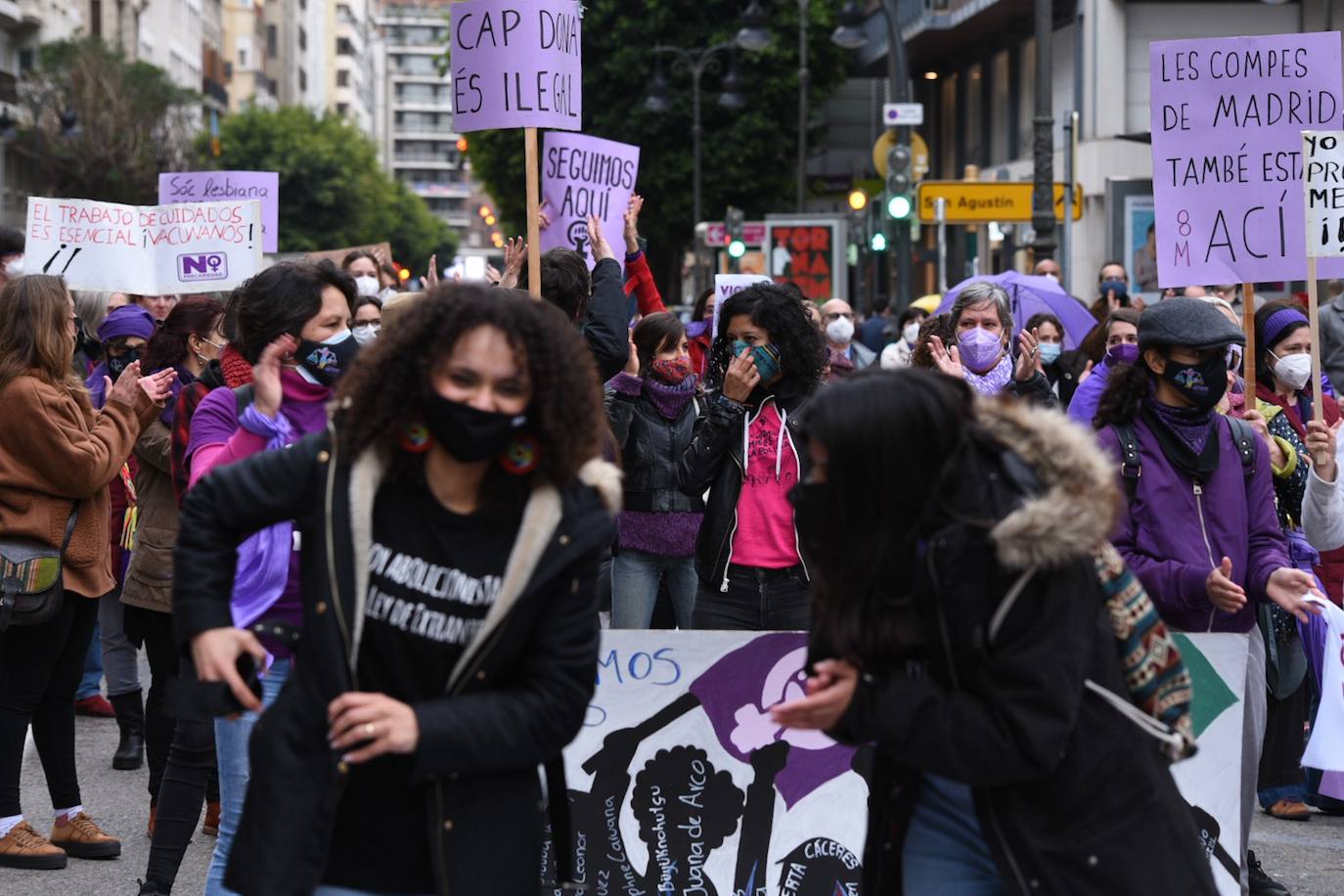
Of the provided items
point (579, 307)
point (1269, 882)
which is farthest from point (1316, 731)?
point (579, 307)

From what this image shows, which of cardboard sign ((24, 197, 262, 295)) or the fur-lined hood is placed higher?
cardboard sign ((24, 197, 262, 295))

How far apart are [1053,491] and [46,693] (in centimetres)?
452

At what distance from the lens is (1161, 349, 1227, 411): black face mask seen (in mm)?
5289

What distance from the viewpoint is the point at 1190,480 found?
538cm

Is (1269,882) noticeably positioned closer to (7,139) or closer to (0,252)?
(0,252)

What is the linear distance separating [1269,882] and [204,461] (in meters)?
3.67

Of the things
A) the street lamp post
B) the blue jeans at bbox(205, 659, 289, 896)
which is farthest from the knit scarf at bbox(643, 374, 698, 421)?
the street lamp post

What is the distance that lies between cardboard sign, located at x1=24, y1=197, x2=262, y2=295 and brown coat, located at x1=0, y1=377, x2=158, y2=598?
14.4ft

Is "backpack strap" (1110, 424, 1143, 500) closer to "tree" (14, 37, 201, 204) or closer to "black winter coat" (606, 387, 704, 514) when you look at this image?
"black winter coat" (606, 387, 704, 514)

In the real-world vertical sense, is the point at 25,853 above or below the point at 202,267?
below

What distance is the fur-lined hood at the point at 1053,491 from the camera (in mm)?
3039

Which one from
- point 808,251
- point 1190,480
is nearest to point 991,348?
point 1190,480

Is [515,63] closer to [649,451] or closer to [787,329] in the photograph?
[649,451]

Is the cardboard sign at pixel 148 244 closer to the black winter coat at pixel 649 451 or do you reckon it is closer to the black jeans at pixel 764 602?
the black winter coat at pixel 649 451
